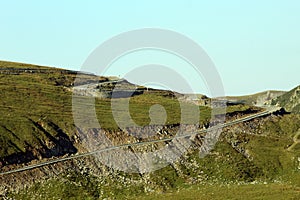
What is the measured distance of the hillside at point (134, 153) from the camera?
112625mm

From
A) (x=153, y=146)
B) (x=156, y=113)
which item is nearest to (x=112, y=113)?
(x=156, y=113)

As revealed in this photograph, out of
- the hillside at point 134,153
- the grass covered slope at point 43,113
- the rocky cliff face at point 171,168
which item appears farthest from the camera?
the grass covered slope at point 43,113

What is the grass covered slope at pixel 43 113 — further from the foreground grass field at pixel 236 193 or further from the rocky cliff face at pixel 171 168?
the foreground grass field at pixel 236 193

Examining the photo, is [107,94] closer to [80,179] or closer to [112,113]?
[112,113]

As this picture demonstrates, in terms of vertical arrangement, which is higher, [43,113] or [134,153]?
[43,113]

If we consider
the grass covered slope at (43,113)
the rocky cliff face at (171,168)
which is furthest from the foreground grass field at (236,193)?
the grass covered slope at (43,113)

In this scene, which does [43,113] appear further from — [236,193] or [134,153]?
[236,193]

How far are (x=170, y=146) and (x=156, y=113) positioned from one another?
3160 cm

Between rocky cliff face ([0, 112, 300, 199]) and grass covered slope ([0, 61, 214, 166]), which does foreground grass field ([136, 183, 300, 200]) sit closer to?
rocky cliff face ([0, 112, 300, 199])

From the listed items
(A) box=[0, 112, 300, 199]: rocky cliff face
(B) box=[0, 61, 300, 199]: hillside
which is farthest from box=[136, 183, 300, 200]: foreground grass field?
(A) box=[0, 112, 300, 199]: rocky cliff face

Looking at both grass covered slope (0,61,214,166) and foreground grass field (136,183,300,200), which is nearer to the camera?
foreground grass field (136,183,300,200)

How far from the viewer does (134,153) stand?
12938cm

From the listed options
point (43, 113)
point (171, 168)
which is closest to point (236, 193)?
point (171, 168)

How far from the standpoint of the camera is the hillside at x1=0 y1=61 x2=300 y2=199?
370 ft
